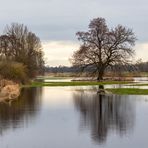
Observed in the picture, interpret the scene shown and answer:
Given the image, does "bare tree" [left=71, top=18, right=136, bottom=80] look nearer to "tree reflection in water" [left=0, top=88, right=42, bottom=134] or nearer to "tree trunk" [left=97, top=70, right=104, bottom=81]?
"tree trunk" [left=97, top=70, right=104, bottom=81]

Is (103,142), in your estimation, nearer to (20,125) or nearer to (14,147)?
(14,147)

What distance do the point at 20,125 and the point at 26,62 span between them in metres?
60.5

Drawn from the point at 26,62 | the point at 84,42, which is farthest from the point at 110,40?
the point at 26,62

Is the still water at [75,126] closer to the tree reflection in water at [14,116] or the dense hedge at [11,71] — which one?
the tree reflection in water at [14,116]

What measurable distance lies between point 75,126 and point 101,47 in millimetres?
64554

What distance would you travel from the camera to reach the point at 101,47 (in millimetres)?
87125

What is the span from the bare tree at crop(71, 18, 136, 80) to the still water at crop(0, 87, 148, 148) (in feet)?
171

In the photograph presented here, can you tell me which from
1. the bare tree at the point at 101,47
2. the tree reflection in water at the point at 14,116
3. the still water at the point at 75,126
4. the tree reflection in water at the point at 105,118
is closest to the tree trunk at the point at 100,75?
the bare tree at the point at 101,47

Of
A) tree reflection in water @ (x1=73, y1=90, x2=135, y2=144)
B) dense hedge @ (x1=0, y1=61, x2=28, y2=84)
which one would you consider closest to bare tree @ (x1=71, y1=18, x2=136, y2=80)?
dense hedge @ (x1=0, y1=61, x2=28, y2=84)

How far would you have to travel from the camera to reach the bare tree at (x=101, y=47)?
86000 millimetres

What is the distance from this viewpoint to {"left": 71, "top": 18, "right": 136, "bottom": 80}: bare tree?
8600cm

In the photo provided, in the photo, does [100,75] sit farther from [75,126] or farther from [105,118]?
[75,126]

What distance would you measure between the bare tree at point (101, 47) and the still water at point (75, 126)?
52207mm

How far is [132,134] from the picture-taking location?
20.5 meters
